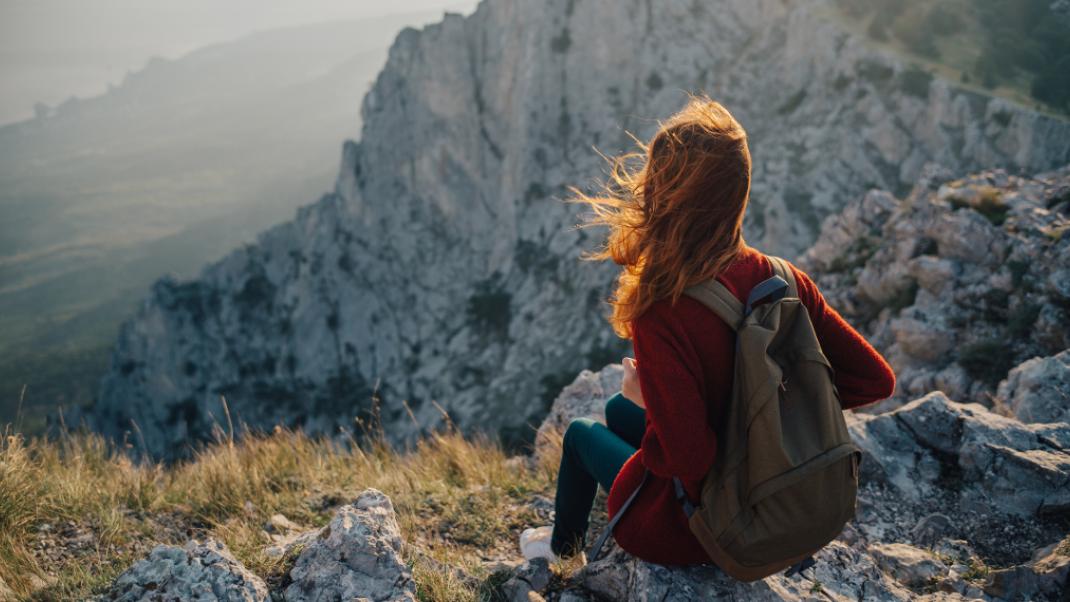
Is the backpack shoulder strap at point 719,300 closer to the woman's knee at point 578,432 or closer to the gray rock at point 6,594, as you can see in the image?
the woman's knee at point 578,432

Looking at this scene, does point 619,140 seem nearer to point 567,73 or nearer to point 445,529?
point 567,73

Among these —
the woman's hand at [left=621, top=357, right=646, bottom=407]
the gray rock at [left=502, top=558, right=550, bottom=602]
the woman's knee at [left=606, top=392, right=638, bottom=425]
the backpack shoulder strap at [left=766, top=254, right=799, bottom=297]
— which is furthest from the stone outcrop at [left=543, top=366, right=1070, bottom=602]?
the backpack shoulder strap at [left=766, top=254, right=799, bottom=297]

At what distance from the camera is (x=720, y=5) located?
3912cm

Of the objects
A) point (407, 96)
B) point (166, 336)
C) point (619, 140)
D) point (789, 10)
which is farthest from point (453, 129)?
point (166, 336)

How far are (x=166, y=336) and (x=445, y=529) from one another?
55.4 metres

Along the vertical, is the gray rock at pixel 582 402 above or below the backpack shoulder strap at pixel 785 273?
below

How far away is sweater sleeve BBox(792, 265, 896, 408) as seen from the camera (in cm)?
303

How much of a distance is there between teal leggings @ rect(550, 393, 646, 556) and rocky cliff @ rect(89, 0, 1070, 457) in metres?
25.3

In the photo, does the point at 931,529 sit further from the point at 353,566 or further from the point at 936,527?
the point at 353,566

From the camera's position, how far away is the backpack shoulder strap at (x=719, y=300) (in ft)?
8.55

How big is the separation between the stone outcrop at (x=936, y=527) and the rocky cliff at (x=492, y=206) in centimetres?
2443

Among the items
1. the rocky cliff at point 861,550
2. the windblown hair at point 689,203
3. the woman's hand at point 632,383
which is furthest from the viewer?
the rocky cliff at point 861,550

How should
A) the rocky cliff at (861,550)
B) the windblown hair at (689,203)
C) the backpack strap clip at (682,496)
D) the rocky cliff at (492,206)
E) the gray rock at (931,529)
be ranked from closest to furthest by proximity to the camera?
the windblown hair at (689,203) < the backpack strap clip at (682,496) < the rocky cliff at (861,550) < the gray rock at (931,529) < the rocky cliff at (492,206)

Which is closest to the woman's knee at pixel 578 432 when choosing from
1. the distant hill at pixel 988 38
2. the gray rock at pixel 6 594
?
the gray rock at pixel 6 594
